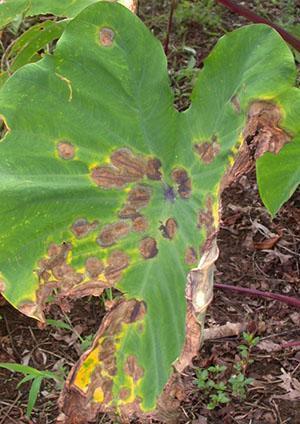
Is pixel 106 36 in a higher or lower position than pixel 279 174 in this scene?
higher

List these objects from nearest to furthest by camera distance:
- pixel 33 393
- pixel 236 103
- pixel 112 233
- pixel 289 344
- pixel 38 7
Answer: pixel 236 103 → pixel 112 233 → pixel 38 7 → pixel 33 393 → pixel 289 344

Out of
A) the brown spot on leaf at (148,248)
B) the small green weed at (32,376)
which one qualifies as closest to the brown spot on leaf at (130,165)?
the brown spot on leaf at (148,248)

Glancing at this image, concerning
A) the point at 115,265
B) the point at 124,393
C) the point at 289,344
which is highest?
the point at 115,265

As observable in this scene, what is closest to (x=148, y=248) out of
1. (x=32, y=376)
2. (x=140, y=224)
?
(x=140, y=224)

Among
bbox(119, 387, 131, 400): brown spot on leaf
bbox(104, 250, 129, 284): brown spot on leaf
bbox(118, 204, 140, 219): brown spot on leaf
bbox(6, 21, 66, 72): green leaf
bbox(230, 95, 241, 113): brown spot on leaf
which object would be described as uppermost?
bbox(230, 95, 241, 113): brown spot on leaf

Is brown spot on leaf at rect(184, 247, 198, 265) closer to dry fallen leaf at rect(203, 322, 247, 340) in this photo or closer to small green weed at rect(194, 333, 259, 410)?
small green weed at rect(194, 333, 259, 410)

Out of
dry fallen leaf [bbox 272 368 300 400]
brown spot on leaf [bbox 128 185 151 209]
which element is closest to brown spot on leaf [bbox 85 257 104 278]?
Result: brown spot on leaf [bbox 128 185 151 209]

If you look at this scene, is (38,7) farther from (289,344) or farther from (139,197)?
(289,344)
